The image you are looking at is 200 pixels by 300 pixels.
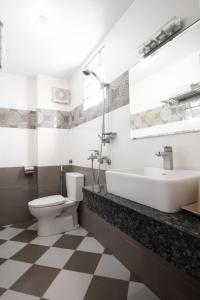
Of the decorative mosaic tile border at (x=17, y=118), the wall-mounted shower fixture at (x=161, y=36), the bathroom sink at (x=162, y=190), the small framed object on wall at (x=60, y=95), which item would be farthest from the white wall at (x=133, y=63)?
the decorative mosaic tile border at (x=17, y=118)

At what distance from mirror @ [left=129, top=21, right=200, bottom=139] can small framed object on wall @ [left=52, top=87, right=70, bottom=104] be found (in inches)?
59.5

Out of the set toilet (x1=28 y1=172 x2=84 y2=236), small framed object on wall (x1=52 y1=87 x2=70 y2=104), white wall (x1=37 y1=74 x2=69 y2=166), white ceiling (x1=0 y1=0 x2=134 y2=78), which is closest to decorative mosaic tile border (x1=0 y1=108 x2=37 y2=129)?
white wall (x1=37 y1=74 x2=69 y2=166)

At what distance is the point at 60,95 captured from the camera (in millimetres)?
2797

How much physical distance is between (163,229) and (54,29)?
199 cm

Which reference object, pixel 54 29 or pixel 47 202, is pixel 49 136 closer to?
pixel 47 202

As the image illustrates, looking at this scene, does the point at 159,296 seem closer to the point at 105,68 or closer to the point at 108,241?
the point at 108,241

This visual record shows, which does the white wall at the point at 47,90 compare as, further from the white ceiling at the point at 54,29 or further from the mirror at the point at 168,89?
the mirror at the point at 168,89

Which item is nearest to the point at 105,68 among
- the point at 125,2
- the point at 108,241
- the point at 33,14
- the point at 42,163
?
the point at 125,2

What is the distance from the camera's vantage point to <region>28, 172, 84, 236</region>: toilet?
209cm

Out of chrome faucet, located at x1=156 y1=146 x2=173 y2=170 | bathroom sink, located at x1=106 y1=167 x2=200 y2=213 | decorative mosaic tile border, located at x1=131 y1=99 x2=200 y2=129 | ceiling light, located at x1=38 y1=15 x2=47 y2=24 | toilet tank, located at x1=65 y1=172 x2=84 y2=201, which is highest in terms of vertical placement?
ceiling light, located at x1=38 y1=15 x2=47 y2=24

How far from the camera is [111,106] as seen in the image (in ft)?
5.99

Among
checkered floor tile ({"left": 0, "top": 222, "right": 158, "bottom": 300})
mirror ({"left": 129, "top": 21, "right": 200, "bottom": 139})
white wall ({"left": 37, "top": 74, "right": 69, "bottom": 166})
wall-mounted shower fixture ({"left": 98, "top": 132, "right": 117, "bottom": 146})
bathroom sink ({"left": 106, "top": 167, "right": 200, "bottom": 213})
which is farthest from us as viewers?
white wall ({"left": 37, "top": 74, "right": 69, "bottom": 166})

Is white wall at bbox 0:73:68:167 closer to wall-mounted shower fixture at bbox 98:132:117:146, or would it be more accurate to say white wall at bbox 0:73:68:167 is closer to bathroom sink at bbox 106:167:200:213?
wall-mounted shower fixture at bbox 98:132:117:146

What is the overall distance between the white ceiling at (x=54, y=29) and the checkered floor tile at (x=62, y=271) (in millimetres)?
2215
